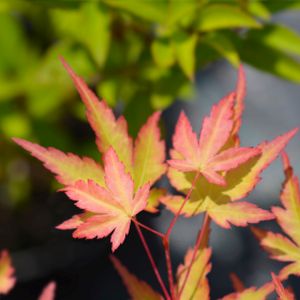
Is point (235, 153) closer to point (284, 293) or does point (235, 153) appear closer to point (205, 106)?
point (284, 293)

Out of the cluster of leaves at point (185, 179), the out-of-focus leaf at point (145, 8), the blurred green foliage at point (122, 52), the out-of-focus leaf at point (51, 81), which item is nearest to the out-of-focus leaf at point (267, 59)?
the blurred green foliage at point (122, 52)

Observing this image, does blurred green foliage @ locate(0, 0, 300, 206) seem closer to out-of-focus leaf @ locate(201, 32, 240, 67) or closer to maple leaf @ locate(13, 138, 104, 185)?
out-of-focus leaf @ locate(201, 32, 240, 67)

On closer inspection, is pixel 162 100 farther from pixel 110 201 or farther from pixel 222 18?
pixel 110 201

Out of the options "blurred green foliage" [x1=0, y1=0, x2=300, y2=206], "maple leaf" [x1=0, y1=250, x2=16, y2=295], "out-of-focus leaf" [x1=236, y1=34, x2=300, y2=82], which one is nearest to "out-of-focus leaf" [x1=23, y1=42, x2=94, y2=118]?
"blurred green foliage" [x1=0, y1=0, x2=300, y2=206]

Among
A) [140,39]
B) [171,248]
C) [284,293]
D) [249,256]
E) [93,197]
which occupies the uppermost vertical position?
[140,39]

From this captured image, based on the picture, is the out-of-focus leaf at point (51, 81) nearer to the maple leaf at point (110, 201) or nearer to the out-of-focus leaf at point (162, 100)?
the out-of-focus leaf at point (162, 100)

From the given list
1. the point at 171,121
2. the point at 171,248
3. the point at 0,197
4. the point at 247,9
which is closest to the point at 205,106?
the point at 171,121

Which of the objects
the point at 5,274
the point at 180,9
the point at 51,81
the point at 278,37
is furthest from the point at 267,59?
the point at 5,274
